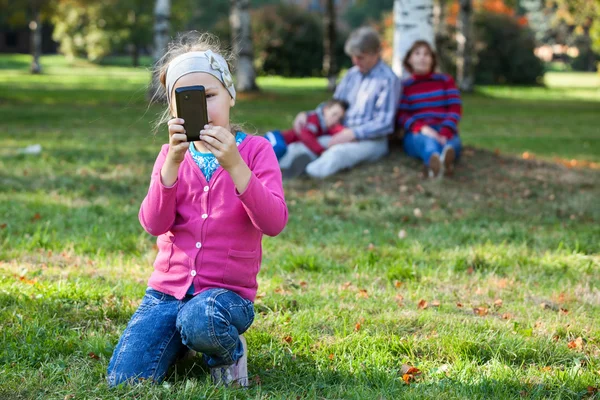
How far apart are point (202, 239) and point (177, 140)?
18.1 inches

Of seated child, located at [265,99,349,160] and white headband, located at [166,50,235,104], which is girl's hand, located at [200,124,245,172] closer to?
white headband, located at [166,50,235,104]

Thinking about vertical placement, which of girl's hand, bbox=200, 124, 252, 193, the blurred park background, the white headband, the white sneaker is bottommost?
the blurred park background

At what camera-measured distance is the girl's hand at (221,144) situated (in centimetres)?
279

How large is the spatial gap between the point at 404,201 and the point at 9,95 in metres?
13.7

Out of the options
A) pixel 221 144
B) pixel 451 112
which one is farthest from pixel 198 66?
pixel 451 112

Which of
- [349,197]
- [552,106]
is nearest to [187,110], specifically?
[349,197]

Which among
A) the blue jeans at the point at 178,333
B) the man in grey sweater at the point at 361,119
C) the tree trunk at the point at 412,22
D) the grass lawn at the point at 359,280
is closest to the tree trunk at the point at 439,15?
the tree trunk at the point at 412,22

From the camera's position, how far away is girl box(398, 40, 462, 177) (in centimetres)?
792

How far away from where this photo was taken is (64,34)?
45.8 metres

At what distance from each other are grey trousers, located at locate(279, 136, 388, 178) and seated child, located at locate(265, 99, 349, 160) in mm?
68

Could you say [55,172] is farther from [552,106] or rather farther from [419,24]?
[552,106]

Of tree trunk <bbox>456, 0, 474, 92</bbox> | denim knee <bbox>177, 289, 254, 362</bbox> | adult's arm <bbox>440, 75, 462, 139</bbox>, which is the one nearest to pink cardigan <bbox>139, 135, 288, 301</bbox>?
denim knee <bbox>177, 289, 254, 362</bbox>

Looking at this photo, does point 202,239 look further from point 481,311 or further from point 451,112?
point 451,112

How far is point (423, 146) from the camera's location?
25.5ft
